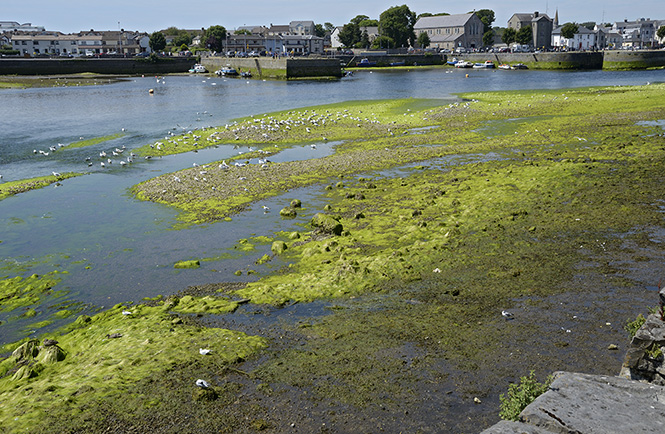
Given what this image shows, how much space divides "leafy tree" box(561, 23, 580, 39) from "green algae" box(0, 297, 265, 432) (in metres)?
193

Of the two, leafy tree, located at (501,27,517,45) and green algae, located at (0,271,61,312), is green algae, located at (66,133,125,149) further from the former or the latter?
leafy tree, located at (501,27,517,45)

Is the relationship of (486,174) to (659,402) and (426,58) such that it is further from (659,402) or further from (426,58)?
(426,58)

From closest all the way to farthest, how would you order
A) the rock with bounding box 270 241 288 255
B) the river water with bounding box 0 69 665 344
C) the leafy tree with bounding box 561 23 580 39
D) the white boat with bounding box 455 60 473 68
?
the river water with bounding box 0 69 665 344, the rock with bounding box 270 241 288 255, the white boat with bounding box 455 60 473 68, the leafy tree with bounding box 561 23 580 39

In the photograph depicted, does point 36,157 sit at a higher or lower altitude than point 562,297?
higher

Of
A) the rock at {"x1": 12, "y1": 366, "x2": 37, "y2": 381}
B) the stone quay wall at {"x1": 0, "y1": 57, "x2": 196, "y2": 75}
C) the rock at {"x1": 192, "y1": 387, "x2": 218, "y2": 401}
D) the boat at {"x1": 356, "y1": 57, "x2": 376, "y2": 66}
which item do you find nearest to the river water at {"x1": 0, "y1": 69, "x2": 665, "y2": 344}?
the rock at {"x1": 12, "y1": 366, "x2": 37, "y2": 381}

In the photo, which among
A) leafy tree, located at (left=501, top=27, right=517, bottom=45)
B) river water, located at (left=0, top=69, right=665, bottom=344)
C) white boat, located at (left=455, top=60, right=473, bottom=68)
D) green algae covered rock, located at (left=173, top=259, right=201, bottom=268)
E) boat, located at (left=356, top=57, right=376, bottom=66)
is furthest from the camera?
leafy tree, located at (left=501, top=27, right=517, bottom=45)

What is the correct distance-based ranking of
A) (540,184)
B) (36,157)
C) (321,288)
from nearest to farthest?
(321,288) < (540,184) < (36,157)

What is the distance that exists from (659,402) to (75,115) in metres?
53.8

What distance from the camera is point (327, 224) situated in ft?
53.3

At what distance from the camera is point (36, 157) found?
101 ft

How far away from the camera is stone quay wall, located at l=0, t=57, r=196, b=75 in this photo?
107 metres

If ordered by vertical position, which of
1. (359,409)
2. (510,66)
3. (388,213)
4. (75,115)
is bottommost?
(359,409)

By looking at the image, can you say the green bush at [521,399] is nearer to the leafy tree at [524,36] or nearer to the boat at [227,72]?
the boat at [227,72]

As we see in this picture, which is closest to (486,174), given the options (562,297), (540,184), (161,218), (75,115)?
(540,184)
